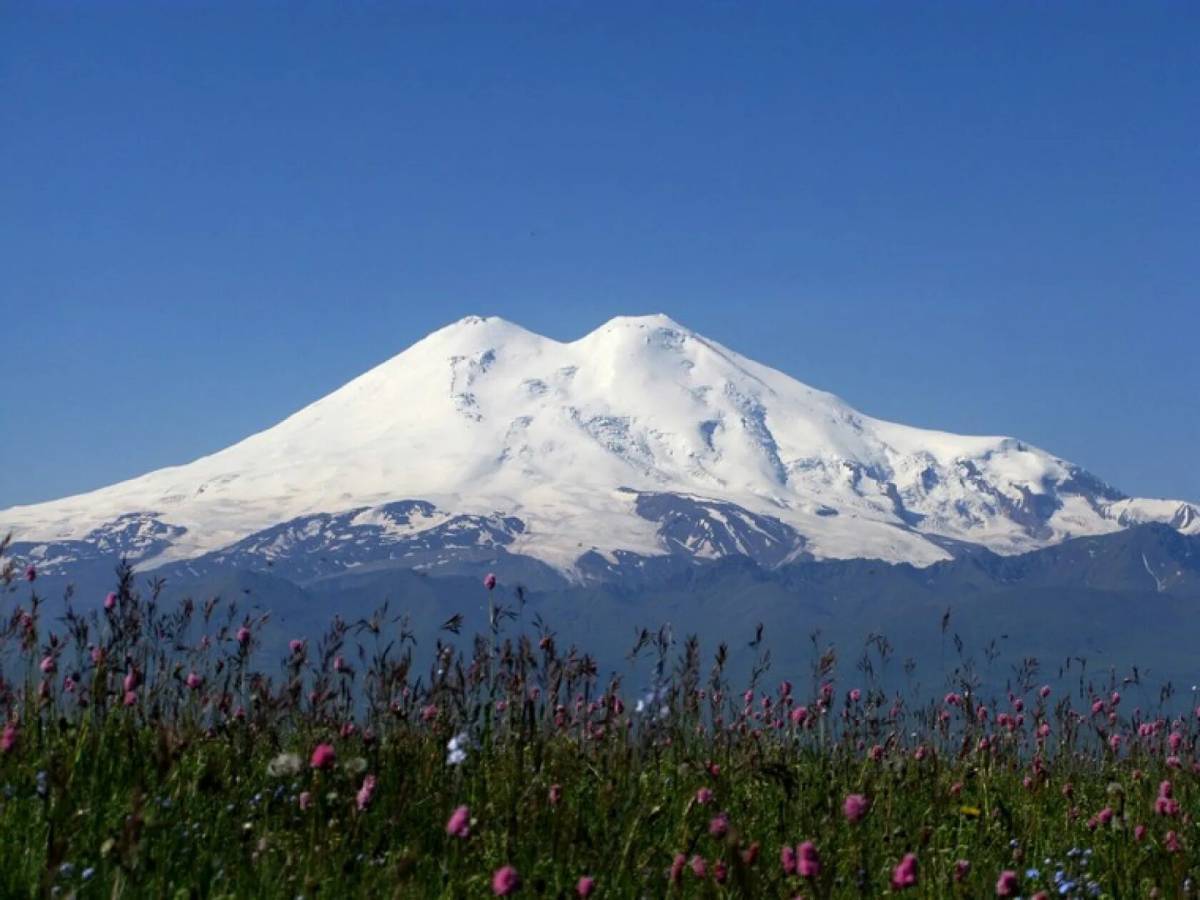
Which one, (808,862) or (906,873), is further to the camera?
(906,873)

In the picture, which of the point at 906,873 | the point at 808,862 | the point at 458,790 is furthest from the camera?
the point at 458,790

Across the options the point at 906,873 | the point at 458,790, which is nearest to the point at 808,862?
the point at 906,873

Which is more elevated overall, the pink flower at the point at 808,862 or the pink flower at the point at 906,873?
the pink flower at the point at 808,862

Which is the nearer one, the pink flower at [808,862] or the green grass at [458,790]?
the pink flower at [808,862]

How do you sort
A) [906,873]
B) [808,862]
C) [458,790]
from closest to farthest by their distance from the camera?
[808,862] < [906,873] < [458,790]

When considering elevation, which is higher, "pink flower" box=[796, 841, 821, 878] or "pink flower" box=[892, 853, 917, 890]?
"pink flower" box=[796, 841, 821, 878]

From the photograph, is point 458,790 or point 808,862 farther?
point 458,790

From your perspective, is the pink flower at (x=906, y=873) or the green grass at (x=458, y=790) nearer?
the pink flower at (x=906, y=873)

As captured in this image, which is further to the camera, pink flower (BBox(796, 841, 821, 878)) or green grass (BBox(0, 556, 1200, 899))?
green grass (BBox(0, 556, 1200, 899))

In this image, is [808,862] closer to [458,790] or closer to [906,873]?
[906,873]

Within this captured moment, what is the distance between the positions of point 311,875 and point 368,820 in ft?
4.60

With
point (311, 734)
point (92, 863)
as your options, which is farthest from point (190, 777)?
point (92, 863)

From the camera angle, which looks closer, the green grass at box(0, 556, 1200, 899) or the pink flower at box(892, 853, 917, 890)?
the pink flower at box(892, 853, 917, 890)

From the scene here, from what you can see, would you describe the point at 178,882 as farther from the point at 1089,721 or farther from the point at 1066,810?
the point at 1089,721
